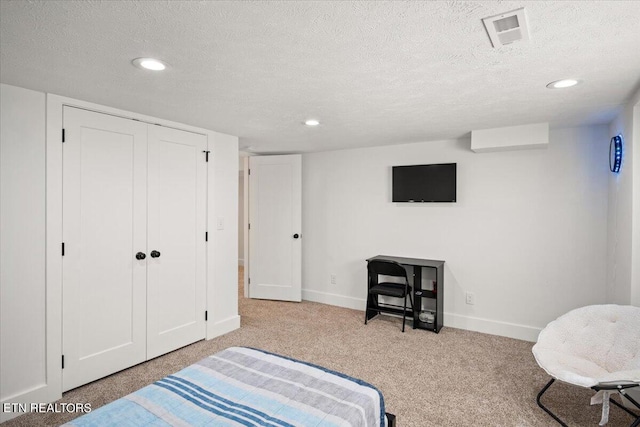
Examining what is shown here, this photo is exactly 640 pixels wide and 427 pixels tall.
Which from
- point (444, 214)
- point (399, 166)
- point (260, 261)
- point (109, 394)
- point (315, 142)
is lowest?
point (109, 394)

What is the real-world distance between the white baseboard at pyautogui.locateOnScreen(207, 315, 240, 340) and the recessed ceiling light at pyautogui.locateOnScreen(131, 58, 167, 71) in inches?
105

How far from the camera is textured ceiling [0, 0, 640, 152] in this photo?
1.44 meters

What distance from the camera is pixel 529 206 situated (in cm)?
374

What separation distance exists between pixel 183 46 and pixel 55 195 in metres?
1.67

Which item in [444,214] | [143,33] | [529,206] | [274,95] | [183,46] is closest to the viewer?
[143,33]

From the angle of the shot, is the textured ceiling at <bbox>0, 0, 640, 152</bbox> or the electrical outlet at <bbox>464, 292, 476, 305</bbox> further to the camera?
the electrical outlet at <bbox>464, 292, 476, 305</bbox>


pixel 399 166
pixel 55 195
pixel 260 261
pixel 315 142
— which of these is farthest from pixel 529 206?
pixel 55 195

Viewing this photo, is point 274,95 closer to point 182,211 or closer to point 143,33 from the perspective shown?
point 143,33

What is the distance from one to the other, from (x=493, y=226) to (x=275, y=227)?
2926 millimetres

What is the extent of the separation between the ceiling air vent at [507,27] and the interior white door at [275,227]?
3.58m

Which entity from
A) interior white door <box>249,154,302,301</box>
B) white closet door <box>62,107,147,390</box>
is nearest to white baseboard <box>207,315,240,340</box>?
white closet door <box>62,107,147,390</box>

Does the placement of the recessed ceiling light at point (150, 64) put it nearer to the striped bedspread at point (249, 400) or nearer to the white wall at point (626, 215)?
the striped bedspread at point (249, 400)

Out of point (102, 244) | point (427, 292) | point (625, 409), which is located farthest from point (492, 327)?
point (102, 244)

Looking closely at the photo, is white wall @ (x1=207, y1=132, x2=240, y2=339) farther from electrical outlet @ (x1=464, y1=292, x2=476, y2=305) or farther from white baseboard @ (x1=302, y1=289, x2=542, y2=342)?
electrical outlet @ (x1=464, y1=292, x2=476, y2=305)
